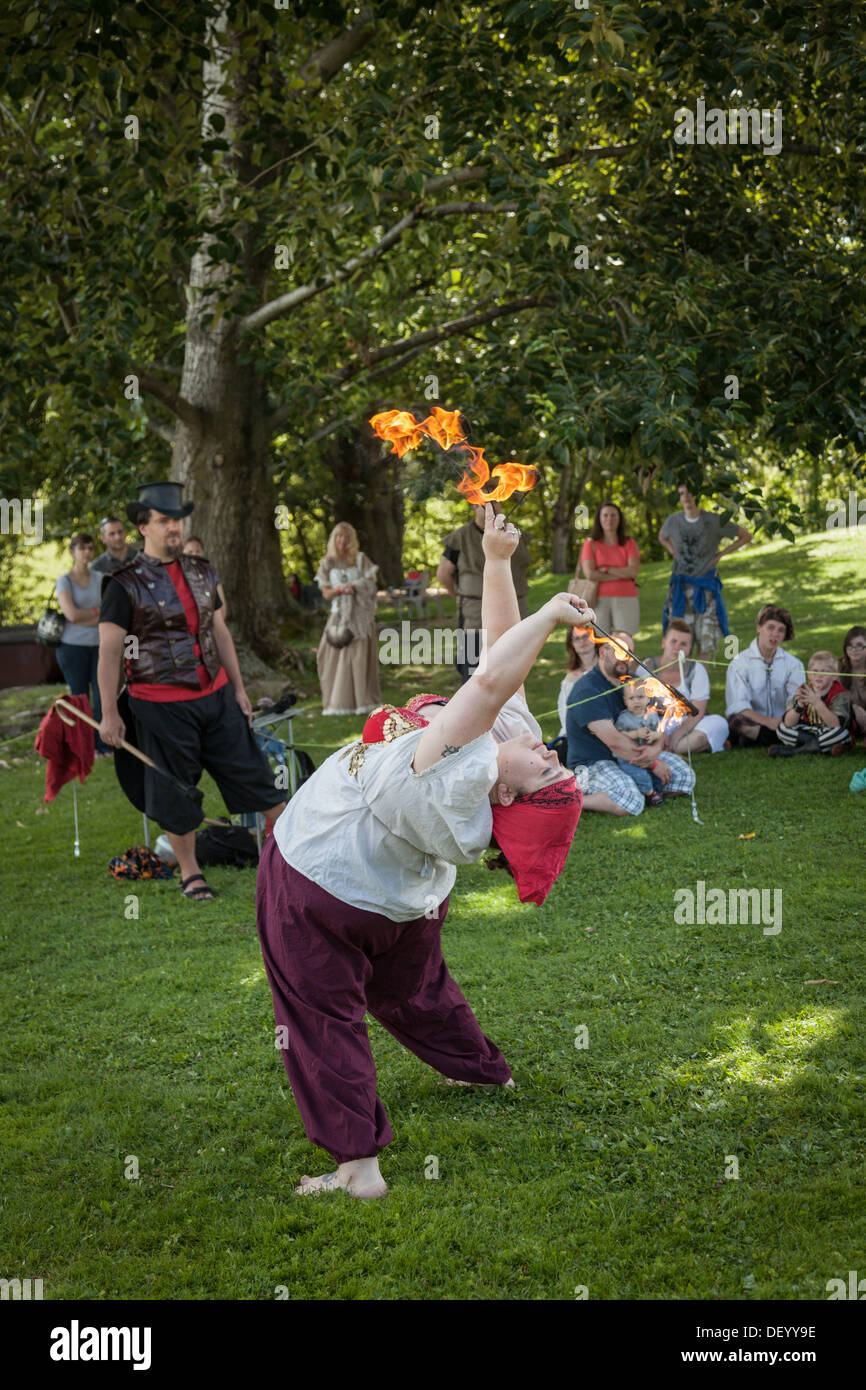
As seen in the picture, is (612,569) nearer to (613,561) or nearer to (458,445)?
(613,561)

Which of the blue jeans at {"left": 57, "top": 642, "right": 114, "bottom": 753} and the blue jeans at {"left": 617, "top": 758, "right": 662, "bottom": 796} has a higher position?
the blue jeans at {"left": 57, "top": 642, "right": 114, "bottom": 753}

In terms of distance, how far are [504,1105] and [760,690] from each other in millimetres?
6394

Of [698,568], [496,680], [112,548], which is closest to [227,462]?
[112,548]

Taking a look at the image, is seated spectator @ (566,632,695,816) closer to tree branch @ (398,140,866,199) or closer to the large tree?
the large tree

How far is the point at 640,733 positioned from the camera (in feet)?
27.9

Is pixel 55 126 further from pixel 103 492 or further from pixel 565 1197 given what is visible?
pixel 565 1197

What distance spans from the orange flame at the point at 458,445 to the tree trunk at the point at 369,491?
19.0 meters

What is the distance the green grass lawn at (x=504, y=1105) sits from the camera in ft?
10.9

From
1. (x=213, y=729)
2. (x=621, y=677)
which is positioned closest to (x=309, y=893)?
(x=213, y=729)

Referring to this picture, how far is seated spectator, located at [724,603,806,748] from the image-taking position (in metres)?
9.87

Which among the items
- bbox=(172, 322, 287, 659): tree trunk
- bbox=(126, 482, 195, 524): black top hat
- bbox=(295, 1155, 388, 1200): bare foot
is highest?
bbox=(172, 322, 287, 659): tree trunk

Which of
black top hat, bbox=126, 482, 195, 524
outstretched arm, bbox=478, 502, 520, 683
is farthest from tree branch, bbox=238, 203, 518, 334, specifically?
outstretched arm, bbox=478, 502, 520, 683

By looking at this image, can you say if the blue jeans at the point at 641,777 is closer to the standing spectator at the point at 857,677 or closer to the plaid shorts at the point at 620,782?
the plaid shorts at the point at 620,782

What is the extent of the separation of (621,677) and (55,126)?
8.14 m
